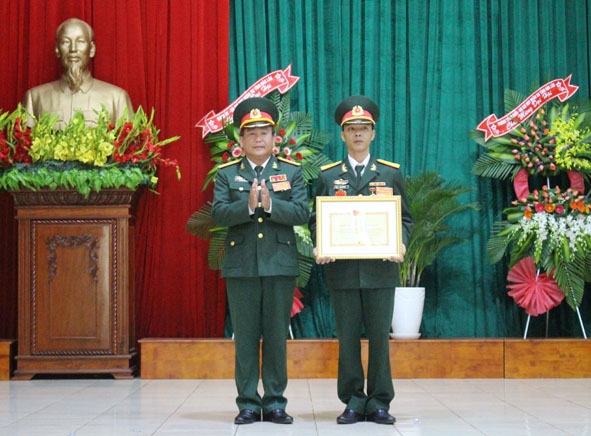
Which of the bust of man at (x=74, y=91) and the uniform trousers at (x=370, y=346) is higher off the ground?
the bust of man at (x=74, y=91)

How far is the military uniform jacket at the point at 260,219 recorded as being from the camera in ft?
13.0

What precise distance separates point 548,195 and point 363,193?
2.38 m

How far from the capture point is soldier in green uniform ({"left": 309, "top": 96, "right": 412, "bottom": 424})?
402 cm

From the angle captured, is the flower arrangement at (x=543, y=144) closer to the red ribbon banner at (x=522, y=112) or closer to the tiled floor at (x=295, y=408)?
the red ribbon banner at (x=522, y=112)

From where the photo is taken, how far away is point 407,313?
19.7ft

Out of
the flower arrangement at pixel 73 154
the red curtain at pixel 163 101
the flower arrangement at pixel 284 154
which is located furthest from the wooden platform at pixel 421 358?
the flower arrangement at pixel 73 154

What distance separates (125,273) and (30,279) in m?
0.63

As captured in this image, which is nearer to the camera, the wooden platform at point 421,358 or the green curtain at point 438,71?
the wooden platform at point 421,358

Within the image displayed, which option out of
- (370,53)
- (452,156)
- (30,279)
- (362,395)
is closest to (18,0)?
(30,279)

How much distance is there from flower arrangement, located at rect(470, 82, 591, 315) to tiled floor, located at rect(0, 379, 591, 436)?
784 millimetres

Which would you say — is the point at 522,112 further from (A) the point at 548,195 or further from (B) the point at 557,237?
(B) the point at 557,237

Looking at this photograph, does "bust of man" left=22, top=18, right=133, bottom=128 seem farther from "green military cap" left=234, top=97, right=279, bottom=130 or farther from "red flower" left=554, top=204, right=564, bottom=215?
"red flower" left=554, top=204, right=564, bottom=215

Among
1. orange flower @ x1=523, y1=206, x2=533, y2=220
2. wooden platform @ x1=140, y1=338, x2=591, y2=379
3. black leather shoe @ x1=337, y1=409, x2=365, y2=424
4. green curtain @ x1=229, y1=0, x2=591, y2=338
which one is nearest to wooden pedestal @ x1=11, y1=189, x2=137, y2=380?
wooden platform @ x1=140, y1=338, x2=591, y2=379

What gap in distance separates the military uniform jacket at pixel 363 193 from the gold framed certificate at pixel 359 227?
0.10 m
